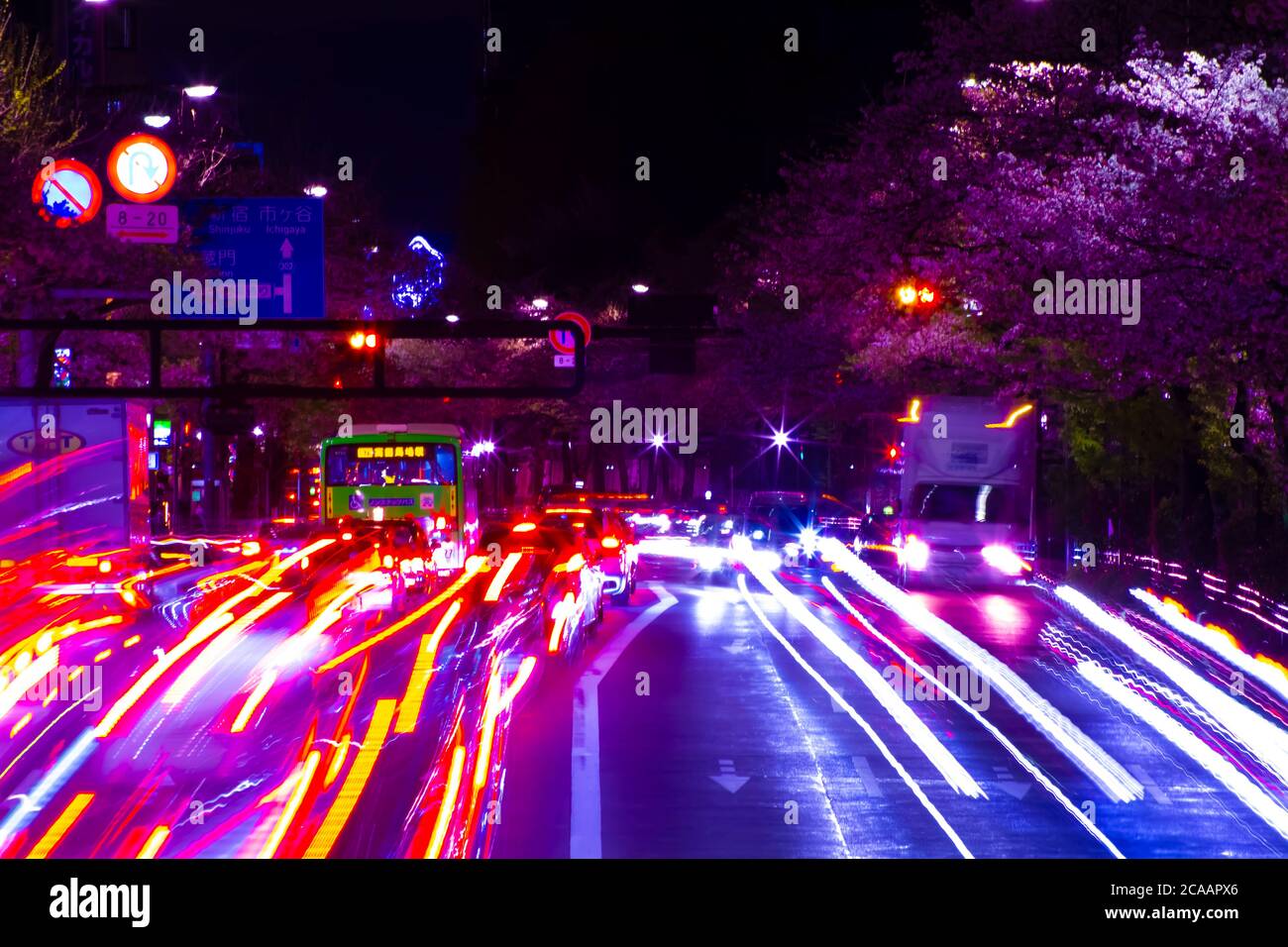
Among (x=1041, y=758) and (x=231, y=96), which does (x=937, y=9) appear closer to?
(x=231, y=96)

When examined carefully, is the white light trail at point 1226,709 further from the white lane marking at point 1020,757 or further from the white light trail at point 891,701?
the white light trail at point 891,701

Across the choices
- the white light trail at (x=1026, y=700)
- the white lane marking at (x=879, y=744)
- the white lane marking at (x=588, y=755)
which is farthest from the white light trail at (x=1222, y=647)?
the white lane marking at (x=588, y=755)

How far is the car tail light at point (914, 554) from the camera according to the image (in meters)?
36.3

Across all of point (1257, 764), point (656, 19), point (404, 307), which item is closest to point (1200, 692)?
point (1257, 764)

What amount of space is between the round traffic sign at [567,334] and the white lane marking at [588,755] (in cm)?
464

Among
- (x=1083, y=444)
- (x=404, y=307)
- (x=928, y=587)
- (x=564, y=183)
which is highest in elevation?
(x=564, y=183)

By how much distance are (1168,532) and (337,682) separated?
21.5 metres

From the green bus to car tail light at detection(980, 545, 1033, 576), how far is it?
12009 mm

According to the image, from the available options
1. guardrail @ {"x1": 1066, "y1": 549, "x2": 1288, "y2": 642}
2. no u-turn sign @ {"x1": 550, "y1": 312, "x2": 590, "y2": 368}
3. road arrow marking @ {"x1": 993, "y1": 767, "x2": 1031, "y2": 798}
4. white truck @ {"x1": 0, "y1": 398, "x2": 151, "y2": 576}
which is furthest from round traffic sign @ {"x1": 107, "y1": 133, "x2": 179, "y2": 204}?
guardrail @ {"x1": 1066, "y1": 549, "x2": 1288, "y2": 642}

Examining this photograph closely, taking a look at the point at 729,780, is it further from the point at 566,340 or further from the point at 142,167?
the point at 566,340

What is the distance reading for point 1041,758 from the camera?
14445mm

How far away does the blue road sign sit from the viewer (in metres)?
27.4

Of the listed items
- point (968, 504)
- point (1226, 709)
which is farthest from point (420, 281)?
point (1226, 709)

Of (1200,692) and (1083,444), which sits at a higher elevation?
(1083,444)
